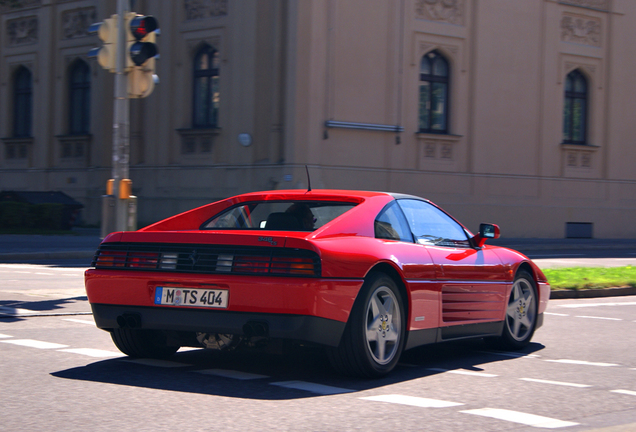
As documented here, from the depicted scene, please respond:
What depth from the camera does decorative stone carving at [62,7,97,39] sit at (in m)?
30.5

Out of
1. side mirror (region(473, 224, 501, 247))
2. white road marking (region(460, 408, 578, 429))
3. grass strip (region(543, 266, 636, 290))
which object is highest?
side mirror (region(473, 224, 501, 247))

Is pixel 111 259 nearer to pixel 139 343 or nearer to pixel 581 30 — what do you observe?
pixel 139 343

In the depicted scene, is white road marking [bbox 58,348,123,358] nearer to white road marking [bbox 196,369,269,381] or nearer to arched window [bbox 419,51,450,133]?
white road marking [bbox 196,369,269,381]

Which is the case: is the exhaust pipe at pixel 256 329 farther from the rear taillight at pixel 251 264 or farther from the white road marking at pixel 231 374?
the white road marking at pixel 231 374

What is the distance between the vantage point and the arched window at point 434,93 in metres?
27.8

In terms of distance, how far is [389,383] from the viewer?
5.88 metres

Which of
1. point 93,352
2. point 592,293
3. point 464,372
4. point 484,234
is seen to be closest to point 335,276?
point 464,372

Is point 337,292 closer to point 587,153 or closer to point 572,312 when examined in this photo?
point 572,312

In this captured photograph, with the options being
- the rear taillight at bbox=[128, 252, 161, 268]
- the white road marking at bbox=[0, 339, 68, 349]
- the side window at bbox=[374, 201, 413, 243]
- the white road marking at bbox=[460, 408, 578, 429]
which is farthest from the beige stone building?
the white road marking at bbox=[460, 408, 578, 429]

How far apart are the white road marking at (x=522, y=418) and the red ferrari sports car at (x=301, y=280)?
99cm

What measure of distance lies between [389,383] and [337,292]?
2.60 ft

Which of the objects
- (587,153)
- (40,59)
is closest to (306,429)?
(587,153)

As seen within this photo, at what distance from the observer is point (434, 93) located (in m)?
28.0

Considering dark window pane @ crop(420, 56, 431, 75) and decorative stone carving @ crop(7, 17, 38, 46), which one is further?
decorative stone carving @ crop(7, 17, 38, 46)
